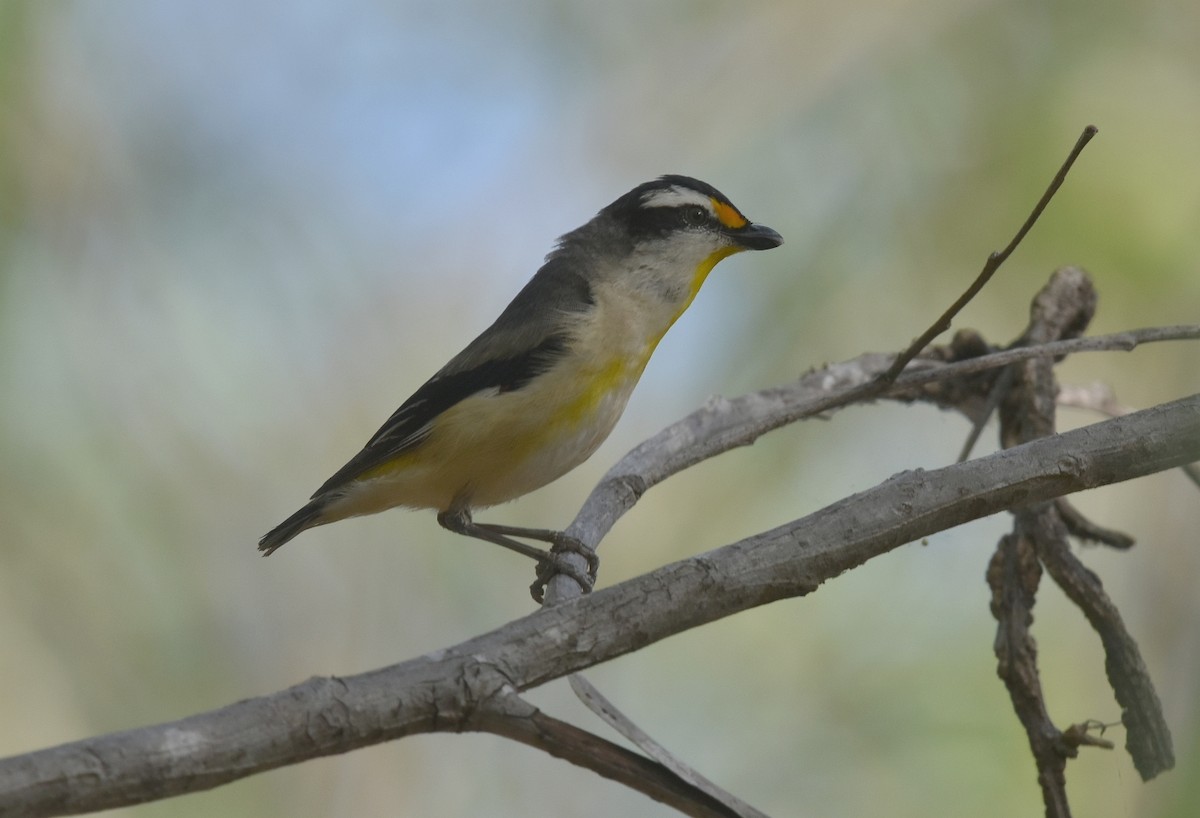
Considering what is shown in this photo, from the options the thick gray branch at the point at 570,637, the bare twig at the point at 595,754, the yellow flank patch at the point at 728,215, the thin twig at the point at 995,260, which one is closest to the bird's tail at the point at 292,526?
the yellow flank patch at the point at 728,215

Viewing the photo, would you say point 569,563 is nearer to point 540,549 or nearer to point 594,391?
point 540,549

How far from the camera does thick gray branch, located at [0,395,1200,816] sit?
6.64 feet

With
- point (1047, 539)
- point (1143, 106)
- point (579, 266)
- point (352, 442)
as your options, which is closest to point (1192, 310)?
point (1143, 106)

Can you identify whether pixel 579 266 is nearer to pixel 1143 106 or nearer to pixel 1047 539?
pixel 1047 539

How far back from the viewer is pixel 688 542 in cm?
714

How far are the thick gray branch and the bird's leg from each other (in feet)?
4.53

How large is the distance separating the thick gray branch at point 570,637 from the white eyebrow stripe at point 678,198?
2799 mm

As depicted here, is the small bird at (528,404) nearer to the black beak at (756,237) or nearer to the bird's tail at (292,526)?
the bird's tail at (292,526)

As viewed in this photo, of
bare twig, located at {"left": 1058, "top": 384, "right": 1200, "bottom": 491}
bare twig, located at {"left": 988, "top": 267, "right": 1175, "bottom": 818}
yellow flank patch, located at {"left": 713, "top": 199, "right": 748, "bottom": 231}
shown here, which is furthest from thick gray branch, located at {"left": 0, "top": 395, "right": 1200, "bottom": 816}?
yellow flank patch, located at {"left": 713, "top": 199, "right": 748, "bottom": 231}

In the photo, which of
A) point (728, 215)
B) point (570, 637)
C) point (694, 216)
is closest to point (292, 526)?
point (694, 216)

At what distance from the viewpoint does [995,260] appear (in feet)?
10.7

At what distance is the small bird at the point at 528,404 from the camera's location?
464 cm

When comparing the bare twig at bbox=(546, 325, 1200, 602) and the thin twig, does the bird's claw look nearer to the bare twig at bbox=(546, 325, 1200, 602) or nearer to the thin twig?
the bare twig at bbox=(546, 325, 1200, 602)

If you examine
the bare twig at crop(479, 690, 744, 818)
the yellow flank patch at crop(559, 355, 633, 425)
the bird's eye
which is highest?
the bird's eye
